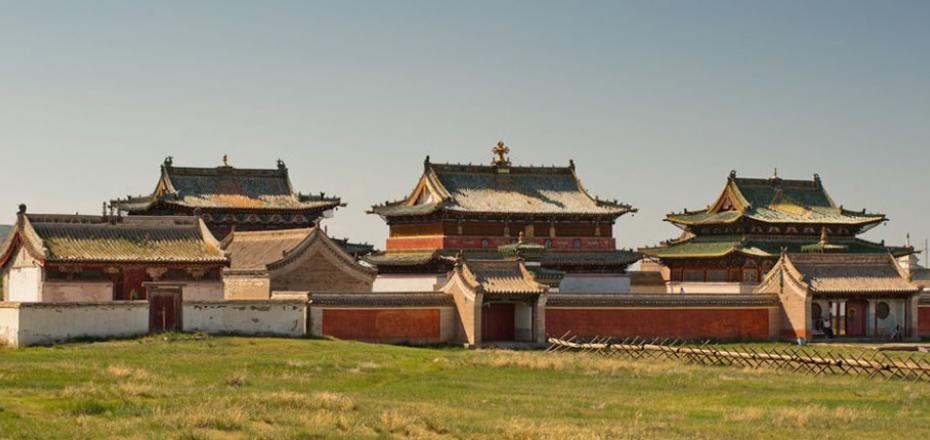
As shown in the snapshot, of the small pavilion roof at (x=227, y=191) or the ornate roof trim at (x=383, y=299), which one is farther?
the small pavilion roof at (x=227, y=191)

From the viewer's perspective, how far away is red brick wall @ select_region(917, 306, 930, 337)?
75062 mm

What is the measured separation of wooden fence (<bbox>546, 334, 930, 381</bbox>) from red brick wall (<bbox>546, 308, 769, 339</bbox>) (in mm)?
682

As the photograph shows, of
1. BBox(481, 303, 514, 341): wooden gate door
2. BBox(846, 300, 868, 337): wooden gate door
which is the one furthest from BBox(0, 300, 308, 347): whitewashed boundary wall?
BBox(846, 300, 868, 337): wooden gate door

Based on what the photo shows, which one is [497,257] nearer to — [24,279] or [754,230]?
[754,230]

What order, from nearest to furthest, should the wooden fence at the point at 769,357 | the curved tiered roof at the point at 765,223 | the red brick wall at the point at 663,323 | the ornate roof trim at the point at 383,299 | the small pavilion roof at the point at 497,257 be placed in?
the wooden fence at the point at 769,357
the ornate roof trim at the point at 383,299
the red brick wall at the point at 663,323
the small pavilion roof at the point at 497,257
the curved tiered roof at the point at 765,223

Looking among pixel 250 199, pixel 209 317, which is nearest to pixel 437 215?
pixel 250 199

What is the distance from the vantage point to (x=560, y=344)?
6644cm

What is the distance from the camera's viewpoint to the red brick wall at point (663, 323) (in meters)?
69.4

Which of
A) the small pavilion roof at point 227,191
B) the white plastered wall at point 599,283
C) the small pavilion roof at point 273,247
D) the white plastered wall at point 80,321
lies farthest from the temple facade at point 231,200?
the white plastered wall at point 80,321

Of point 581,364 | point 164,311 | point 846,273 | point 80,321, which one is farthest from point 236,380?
point 846,273

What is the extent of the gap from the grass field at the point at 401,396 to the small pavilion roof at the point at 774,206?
29.6 meters

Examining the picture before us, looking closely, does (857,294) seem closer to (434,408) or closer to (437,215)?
(437,215)

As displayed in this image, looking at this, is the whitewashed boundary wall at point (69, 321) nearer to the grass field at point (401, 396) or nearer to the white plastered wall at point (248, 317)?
the grass field at point (401, 396)

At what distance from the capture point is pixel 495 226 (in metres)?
84.9
